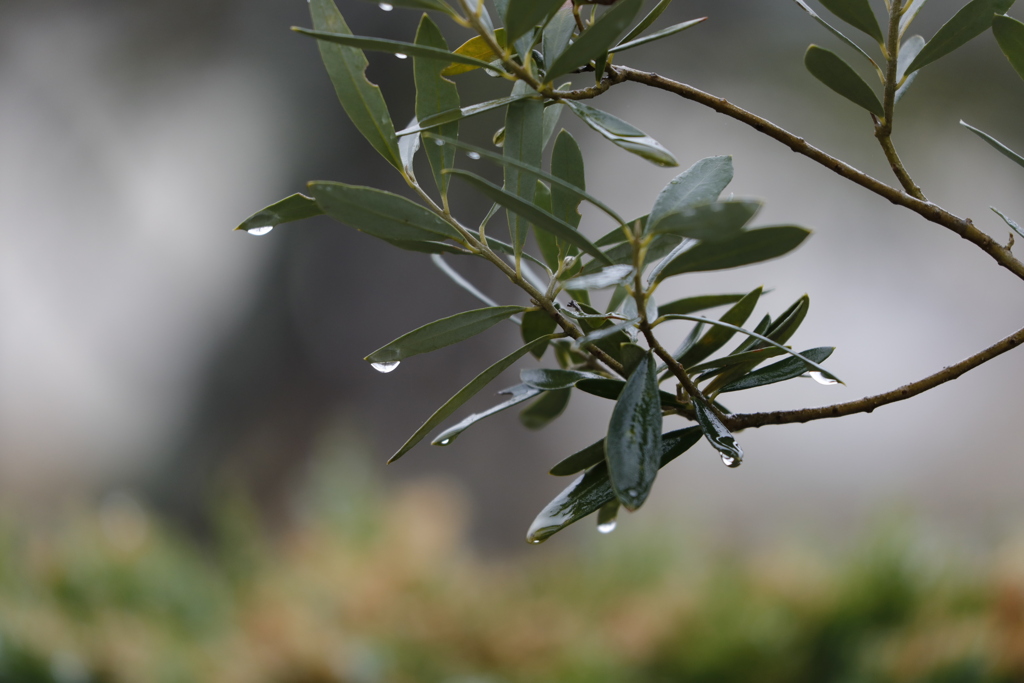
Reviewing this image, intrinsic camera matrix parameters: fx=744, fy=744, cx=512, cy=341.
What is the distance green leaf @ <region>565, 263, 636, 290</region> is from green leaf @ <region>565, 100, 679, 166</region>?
1.2 inches

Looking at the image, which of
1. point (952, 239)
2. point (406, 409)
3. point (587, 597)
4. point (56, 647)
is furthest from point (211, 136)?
point (952, 239)

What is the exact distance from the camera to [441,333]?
258 mm

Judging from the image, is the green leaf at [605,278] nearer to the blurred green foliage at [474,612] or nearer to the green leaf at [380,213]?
the green leaf at [380,213]

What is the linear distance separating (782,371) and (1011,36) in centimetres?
13

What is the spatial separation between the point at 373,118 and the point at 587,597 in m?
0.90

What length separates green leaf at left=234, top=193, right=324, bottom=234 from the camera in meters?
0.23

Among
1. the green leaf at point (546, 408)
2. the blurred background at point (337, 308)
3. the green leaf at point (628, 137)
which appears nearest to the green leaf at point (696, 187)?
the green leaf at point (628, 137)

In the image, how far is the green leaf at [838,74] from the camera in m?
0.23

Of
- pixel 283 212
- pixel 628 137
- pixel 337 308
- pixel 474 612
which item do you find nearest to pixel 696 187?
pixel 628 137

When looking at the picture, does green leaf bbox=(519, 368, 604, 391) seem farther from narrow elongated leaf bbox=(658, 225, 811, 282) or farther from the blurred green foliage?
the blurred green foliage

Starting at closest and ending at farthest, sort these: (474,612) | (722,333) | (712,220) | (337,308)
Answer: (712,220) → (722,333) → (474,612) → (337,308)

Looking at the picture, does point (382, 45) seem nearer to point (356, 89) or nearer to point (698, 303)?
point (356, 89)

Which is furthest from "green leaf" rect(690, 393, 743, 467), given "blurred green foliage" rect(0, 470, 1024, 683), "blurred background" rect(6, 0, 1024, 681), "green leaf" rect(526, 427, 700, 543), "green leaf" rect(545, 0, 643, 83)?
"blurred background" rect(6, 0, 1024, 681)

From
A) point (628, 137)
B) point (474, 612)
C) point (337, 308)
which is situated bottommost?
point (474, 612)
